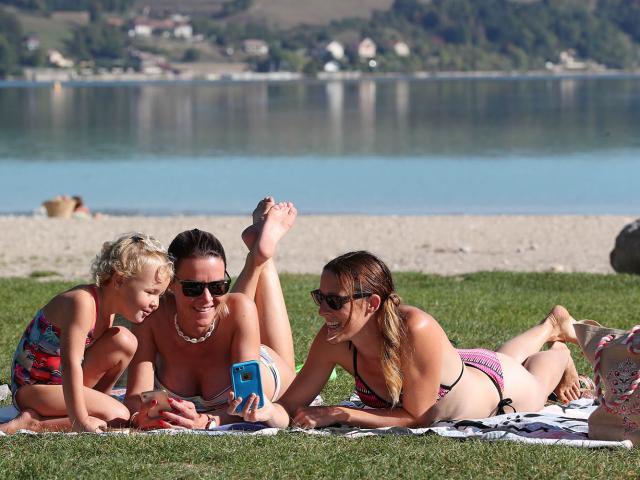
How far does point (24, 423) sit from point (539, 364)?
238cm

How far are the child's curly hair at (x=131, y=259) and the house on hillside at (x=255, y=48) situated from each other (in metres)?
172

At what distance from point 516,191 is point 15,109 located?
58414 millimetres

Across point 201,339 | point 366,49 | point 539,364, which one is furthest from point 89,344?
point 366,49

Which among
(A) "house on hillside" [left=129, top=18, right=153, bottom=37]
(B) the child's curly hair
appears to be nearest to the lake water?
(B) the child's curly hair

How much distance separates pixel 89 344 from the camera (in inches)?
202

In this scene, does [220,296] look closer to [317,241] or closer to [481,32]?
[317,241]

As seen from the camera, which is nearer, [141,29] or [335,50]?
[335,50]

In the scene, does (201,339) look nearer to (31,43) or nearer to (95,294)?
(95,294)

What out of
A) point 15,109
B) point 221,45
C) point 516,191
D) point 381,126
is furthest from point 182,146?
point 221,45

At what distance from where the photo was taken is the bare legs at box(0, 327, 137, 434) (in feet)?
16.6

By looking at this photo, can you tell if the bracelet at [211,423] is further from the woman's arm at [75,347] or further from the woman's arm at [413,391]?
the woman's arm at [75,347]

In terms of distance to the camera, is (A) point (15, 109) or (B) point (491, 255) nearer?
(B) point (491, 255)

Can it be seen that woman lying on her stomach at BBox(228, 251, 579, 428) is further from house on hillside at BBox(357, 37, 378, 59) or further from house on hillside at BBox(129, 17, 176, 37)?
house on hillside at BBox(129, 17, 176, 37)

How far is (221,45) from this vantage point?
186 m
